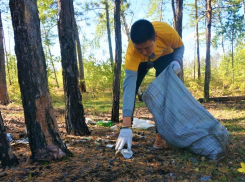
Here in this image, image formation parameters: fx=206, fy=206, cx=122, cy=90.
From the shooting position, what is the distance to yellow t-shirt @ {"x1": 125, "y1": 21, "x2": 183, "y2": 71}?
2266 mm

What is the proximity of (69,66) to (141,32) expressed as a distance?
1.82 metres

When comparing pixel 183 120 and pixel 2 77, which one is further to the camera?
pixel 2 77

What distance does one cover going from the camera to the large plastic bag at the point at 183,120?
7.10 feet

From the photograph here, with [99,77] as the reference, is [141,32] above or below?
above

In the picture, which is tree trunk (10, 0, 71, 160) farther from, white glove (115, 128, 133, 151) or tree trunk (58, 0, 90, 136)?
tree trunk (58, 0, 90, 136)

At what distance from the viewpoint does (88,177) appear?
5.92 ft

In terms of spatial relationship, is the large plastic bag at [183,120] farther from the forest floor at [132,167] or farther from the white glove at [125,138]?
the white glove at [125,138]

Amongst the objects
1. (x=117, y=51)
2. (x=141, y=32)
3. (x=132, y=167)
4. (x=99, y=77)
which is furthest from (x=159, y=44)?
(x=99, y=77)

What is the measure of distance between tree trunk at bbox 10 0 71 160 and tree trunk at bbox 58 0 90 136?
4.38ft

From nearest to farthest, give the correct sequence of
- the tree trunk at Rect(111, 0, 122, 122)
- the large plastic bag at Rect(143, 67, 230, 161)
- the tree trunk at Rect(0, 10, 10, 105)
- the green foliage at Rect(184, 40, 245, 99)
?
the large plastic bag at Rect(143, 67, 230, 161) → the tree trunk at Rect(111, 0, 122, 122) → the tree trunk at Rect(0, 10, 10, 105) → the green foliage at Rect(184, 40, 245, 99)

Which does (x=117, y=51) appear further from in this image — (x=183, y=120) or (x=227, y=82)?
(x=227, y=82)

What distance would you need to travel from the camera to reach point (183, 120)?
88.9 inches

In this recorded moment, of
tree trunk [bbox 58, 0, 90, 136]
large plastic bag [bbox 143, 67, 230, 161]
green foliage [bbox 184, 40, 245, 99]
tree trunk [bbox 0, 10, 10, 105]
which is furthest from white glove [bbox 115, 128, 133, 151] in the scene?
green foliage [bbox 184, 40, 245, 99]

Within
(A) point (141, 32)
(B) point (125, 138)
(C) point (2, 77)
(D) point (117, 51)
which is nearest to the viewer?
(A) point (141, 32)
